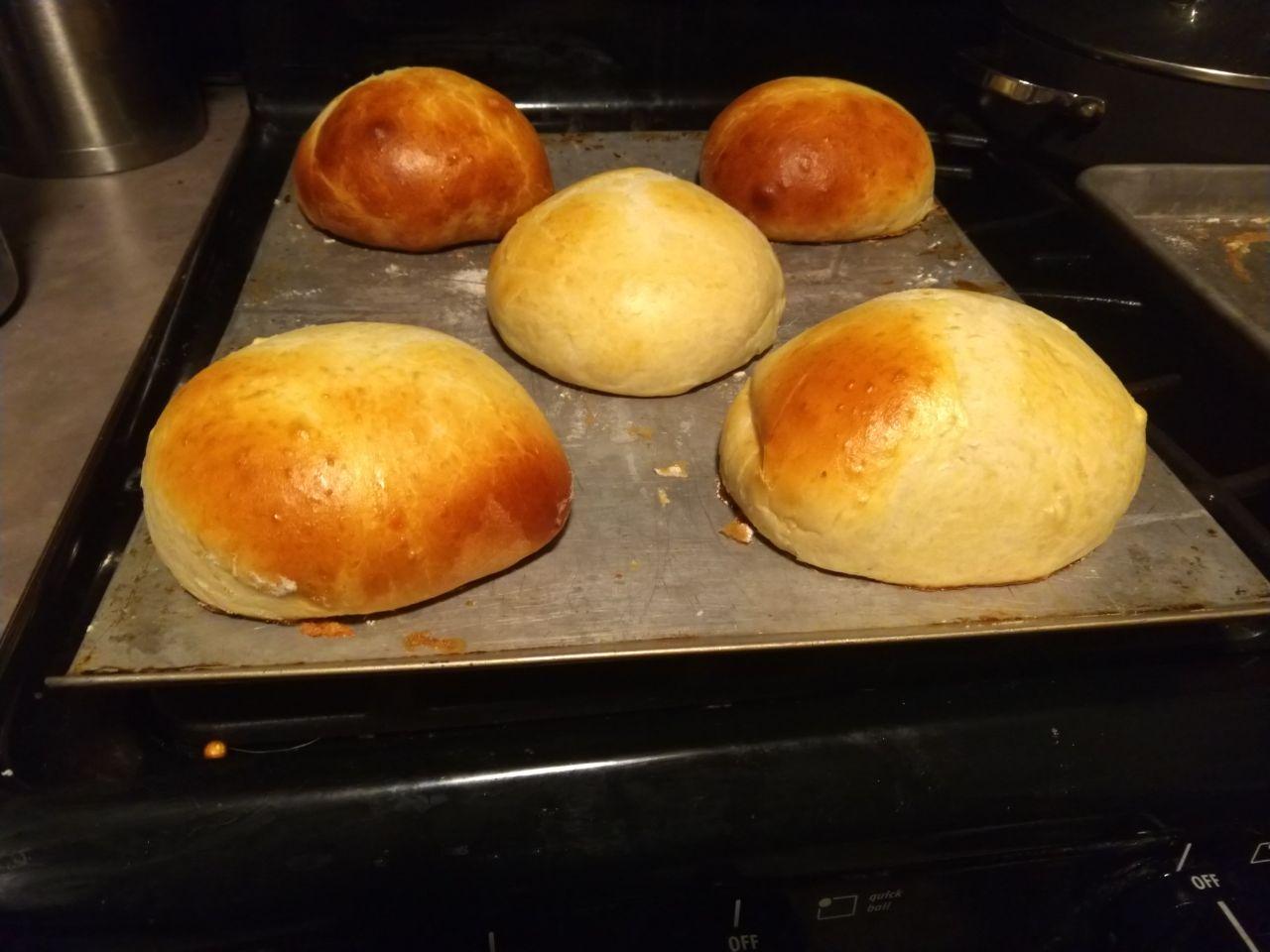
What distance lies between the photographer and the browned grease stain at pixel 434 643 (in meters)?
1.03

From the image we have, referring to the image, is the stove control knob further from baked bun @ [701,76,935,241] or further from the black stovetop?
baked bun @ [701,76,935,241]

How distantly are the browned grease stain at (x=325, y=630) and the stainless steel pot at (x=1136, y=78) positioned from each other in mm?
1408

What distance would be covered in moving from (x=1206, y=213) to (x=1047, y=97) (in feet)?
1.22

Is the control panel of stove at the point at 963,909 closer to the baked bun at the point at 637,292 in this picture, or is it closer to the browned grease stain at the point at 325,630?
the browned grease stain at the point at 325,630

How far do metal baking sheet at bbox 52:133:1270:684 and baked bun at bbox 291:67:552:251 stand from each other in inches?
11.8

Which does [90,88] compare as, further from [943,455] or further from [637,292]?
[943,455]

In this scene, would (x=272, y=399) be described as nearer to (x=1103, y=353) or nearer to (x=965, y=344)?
(x=965, y=344)

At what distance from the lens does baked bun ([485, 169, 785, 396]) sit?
1.35 m

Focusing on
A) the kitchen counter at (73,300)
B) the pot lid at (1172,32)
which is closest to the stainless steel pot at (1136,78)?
the pot lid at (1172,32)

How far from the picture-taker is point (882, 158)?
165 centimetres

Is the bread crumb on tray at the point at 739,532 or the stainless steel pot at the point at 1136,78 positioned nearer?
the bread crumb on tray at the point at 739,532

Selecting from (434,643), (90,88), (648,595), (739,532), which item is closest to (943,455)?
(739,532)

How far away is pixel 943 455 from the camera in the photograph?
1069 mm

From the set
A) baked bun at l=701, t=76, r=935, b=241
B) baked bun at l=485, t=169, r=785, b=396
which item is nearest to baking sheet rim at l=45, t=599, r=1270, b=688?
baked bun at l=485, t=169, r=785, b=396
